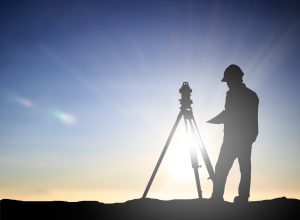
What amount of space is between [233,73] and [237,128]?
148cm

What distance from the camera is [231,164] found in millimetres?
9594

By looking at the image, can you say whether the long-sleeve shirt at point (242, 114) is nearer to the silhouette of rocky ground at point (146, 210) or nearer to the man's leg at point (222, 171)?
the man's leg at point (222, 171)

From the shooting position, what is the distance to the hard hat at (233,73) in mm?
9734

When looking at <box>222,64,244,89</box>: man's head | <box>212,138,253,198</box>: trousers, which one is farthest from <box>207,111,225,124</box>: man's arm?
<box>222,64,244,89</box>: man's head

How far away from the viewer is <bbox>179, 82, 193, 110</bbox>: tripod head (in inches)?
461

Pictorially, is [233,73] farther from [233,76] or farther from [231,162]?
[231,162]

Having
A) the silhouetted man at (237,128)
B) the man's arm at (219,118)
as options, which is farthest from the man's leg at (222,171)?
the man's arm at (219,118)

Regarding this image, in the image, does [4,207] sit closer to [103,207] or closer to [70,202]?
[70,202]

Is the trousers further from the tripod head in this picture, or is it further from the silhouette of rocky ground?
the tripod head

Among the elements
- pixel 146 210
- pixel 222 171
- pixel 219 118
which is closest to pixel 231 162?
pixel 222 171

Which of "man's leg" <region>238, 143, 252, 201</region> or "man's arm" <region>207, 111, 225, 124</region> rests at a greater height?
"man's arm" <region>207, 111, 225, 124</region>

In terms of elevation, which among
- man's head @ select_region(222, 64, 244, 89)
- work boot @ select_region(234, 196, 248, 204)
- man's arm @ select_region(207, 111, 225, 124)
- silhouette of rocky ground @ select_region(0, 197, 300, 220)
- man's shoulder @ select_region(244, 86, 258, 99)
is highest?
man's head @ select_region(222, 64, 244, 89)

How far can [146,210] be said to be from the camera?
27.5 ft

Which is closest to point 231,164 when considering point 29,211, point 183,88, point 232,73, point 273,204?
point 273,204
